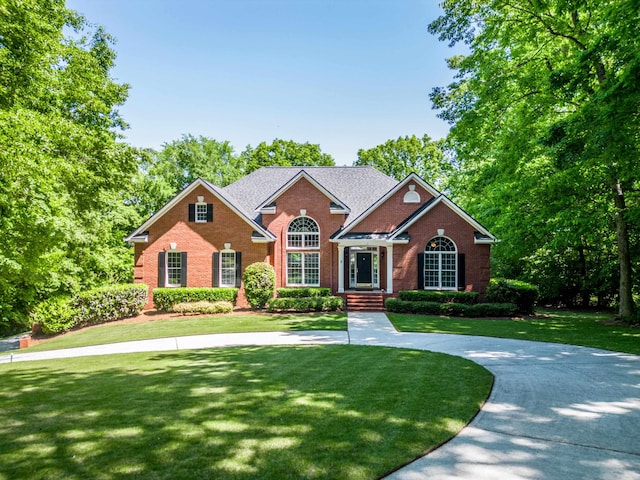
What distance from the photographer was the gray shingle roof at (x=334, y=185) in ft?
79.4

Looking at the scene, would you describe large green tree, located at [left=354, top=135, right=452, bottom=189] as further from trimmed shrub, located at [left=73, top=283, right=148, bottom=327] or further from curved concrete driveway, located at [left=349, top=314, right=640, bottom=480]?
curved concrete driveway, located at [left=349, top=314, right=640, bottom=480]

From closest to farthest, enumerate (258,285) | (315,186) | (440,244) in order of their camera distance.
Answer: (258,285)
(440,244)
(315,186)

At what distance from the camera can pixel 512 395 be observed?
6102 millimetres

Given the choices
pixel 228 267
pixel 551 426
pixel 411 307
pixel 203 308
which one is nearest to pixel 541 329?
pixel 411 307

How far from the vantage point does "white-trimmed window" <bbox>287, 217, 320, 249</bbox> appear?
2233 cm

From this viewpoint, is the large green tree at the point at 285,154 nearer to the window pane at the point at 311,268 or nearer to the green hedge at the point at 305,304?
the window pane at the point at 311,268

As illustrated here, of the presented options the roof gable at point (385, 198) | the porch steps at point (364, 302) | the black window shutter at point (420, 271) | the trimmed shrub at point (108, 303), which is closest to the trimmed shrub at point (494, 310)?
the black window shutter at point (420, 271)

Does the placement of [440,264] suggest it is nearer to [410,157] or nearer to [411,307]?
[411,307]

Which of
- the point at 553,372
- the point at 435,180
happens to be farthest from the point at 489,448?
the point at 435,180

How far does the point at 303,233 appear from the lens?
22.3 meters

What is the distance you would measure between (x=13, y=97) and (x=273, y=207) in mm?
12379

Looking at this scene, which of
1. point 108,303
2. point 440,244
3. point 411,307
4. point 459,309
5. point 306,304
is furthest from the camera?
point 440,244

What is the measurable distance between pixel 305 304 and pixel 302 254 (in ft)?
14.1

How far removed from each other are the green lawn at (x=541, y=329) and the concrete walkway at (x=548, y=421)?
1.50m
